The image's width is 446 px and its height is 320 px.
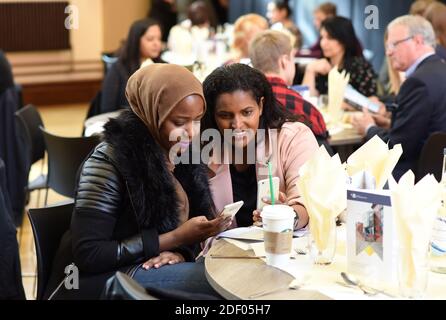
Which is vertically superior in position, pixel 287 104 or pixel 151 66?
pixel 151 66

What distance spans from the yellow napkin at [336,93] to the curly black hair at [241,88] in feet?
5.46

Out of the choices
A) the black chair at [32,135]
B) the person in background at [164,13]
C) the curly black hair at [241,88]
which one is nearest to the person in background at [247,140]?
the curly black hair at [241,88]

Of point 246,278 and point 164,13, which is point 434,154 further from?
point 164,13

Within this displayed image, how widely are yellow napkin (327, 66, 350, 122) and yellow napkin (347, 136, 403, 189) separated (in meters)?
2.34

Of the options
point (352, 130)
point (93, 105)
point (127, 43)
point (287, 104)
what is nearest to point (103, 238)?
point (287, 104)

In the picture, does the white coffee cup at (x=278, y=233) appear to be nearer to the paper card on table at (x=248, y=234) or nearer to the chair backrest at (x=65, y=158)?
the paper card on table at (x=248, y=234)

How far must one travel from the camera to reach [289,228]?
2.20 meters

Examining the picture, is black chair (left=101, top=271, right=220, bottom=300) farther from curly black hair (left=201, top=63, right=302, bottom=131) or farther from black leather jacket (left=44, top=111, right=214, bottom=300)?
curly black hair (left=201, top=63, right=302, bottom=131)

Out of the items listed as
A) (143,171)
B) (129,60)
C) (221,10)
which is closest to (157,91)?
(143,171)

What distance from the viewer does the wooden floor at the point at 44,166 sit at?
4.35 metres

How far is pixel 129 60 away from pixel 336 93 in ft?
6.25

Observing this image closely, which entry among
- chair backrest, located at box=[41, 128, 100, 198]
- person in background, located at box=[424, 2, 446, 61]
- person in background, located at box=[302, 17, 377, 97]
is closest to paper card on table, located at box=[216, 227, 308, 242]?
chair backrest, located at box=[41, 128, 100, 198]
